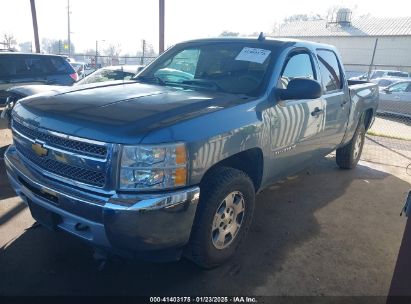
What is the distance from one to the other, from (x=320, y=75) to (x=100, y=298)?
3.28 metres

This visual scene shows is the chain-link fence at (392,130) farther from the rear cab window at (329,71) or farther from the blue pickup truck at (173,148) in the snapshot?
the blue pickup truck at (173,148)

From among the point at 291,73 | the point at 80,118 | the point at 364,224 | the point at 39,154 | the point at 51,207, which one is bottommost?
the point at 364,224

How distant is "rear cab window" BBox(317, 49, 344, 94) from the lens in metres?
4.40

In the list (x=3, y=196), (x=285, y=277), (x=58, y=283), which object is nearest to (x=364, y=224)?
(x=285, y=277)

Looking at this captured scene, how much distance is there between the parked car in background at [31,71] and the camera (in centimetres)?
897

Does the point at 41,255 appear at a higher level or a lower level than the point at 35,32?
lower

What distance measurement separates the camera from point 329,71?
4.61 meters

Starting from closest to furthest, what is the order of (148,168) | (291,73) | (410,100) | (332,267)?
(148,168), (332,267), (291,73), (410,100)

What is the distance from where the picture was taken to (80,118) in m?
2.53

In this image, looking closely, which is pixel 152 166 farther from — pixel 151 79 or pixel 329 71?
pixel 329 71

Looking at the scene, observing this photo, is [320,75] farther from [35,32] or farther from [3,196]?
[35,32]

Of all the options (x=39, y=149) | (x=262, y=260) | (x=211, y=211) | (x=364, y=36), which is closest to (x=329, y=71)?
(x=262, y=260)

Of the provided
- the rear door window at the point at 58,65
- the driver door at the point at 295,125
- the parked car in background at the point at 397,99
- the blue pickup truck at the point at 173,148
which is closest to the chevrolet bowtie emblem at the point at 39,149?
the blue pickup truck at the point at 173,148

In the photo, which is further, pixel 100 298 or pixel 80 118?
pixel 100 298
